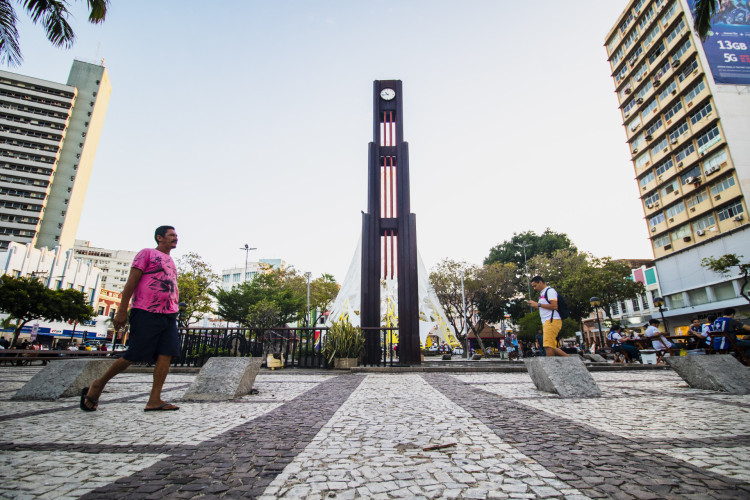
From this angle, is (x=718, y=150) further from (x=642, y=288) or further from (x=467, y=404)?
(x=467, y=404)

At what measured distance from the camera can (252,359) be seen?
5.06 meters

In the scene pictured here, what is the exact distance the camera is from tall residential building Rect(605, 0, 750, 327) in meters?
30.0

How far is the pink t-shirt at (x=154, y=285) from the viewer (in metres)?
3.78

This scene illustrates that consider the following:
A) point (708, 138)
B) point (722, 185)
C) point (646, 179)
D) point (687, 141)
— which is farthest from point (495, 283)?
point (708, 138)

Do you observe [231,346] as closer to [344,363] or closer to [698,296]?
[344,363]

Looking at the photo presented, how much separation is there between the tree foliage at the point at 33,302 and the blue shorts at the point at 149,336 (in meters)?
26.6

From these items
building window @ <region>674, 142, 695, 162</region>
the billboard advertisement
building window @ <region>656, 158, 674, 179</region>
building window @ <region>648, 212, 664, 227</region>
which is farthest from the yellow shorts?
building window @ <region>656, 158, 674, 179</region>

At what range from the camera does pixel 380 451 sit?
2150mm

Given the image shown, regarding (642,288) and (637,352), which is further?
(642,288)

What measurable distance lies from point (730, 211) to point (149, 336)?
4029 centimetres

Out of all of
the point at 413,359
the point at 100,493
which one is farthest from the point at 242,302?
the point at 100,493

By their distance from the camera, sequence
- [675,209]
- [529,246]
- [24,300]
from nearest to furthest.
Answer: [24,300] → [675,209] → [529,246]

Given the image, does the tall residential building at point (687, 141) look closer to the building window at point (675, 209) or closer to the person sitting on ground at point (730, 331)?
the building window at point (675, 209)

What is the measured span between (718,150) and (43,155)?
3464 inches
